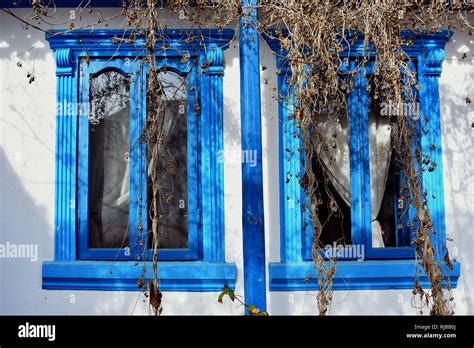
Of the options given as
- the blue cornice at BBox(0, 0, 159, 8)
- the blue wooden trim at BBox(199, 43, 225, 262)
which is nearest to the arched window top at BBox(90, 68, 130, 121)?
the blue cornice at BBox(0, 0, 159, 8)

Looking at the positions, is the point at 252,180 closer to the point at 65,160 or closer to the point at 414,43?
the point at 65,160

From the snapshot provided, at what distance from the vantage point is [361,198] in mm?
5605

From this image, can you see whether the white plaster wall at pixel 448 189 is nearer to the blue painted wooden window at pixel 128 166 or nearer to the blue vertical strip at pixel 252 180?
the blue painted wooden window at pixel 128 166

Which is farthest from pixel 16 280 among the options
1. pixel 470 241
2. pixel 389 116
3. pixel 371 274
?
pixel 470 241

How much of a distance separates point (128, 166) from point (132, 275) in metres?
1.08

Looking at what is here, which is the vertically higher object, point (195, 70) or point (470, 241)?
point (195, 70)

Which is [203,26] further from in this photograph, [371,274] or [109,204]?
[371,274]

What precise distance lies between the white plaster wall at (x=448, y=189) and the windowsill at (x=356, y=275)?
7 cm

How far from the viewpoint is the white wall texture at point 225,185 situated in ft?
17.9

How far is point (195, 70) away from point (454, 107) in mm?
2623

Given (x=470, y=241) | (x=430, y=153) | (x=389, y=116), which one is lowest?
(x=470, y=241)

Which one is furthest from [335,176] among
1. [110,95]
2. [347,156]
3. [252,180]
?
[110,95]
